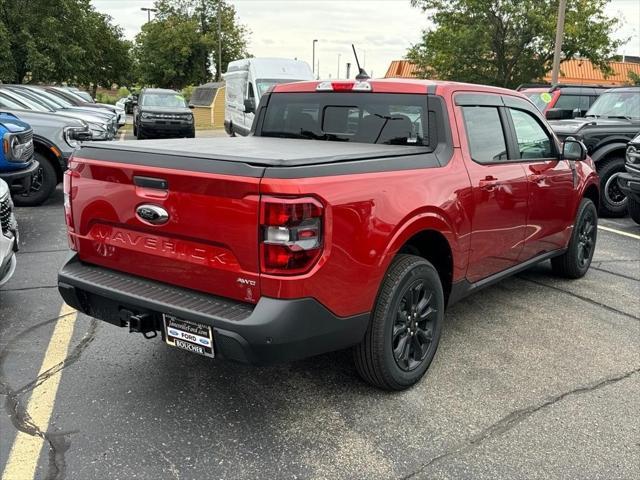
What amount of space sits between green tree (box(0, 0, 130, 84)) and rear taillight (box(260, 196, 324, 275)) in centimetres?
2606

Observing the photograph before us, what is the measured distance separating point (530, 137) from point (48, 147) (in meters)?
7.25

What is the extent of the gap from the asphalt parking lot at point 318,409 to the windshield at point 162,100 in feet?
58.9

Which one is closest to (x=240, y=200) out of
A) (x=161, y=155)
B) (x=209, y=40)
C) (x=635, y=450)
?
(x=161, y=155)

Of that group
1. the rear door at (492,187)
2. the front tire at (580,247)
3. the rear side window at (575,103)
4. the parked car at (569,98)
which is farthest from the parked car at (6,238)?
the rear side window at (575,103)

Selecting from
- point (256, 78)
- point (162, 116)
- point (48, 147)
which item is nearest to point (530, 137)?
point (48, 147)

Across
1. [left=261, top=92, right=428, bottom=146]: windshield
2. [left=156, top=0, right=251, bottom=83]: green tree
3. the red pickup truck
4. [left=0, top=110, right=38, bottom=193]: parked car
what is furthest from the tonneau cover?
[left=156, top=0, right=251, bottom=83]: green tree

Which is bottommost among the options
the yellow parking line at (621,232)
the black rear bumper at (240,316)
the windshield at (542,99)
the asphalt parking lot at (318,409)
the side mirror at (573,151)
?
the asphalt parking lot at (318,409)

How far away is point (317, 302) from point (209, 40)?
5360cm

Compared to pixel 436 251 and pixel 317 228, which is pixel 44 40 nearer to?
pixel 436 251

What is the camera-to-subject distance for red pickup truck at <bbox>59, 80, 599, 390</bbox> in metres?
2.69

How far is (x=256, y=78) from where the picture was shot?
16734 mm

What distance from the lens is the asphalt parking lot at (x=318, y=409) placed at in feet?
9.18

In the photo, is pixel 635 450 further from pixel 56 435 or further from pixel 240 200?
pixel 56 435

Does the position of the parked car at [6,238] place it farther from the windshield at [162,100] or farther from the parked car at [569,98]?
the windshield at [162,100]
